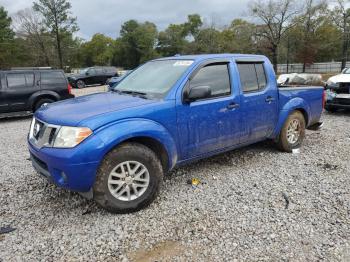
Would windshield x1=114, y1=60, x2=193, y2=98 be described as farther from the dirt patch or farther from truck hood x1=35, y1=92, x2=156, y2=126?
the dirt patch

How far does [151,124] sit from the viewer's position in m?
3.55

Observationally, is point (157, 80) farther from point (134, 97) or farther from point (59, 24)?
point (59, 24)

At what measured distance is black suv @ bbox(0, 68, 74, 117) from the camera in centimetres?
1014

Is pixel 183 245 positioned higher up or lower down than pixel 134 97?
lower down

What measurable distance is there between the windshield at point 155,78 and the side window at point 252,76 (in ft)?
3.08

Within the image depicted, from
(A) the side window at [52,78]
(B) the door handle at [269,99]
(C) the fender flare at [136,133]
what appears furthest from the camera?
(A) the side window at [52,78]

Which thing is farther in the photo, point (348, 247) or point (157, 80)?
point (157, 80)

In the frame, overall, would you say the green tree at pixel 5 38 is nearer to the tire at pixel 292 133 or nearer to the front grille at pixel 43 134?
the front grille at pixel 43 134

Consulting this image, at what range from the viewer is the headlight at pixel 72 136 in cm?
313

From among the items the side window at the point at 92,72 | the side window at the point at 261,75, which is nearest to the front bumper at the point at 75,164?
the side window at the point at 261,75

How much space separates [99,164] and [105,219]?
0.66m

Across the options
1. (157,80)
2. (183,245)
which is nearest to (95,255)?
(183,245)

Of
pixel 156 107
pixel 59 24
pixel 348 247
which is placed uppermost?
pixel 59 24

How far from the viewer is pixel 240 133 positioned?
4.58m
